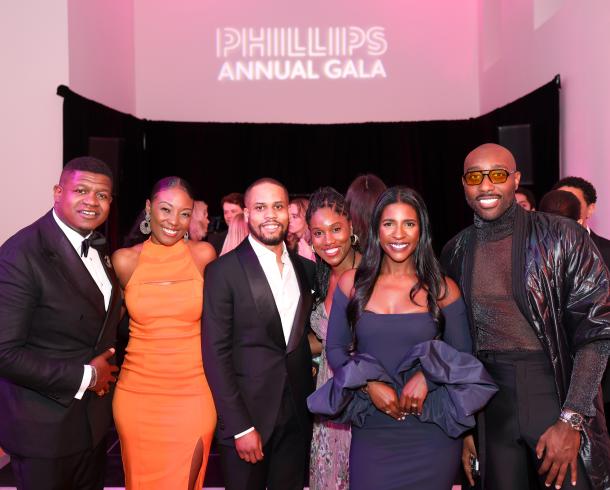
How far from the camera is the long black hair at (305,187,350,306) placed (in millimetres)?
3223

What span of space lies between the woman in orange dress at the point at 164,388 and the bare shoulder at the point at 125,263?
5cm

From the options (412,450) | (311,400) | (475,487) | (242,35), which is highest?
(242,35)

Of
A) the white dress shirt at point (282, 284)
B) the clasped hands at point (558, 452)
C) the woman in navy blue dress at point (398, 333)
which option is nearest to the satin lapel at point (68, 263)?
the white dress shirt at point (282, 284)

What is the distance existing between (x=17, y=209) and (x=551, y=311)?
545cm

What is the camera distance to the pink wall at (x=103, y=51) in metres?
6.84

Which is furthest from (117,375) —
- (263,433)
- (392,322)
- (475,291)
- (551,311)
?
(551,311)

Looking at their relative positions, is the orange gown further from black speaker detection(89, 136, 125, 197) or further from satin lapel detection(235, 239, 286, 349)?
black speaker detection(89, 136, 125, 197)

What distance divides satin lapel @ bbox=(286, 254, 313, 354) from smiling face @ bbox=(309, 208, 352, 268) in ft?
0.60

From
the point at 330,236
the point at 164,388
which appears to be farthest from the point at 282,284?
the point at 164,388

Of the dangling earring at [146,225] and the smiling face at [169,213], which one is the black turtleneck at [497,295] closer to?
the smiling face at [169,213]

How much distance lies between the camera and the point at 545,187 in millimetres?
6492

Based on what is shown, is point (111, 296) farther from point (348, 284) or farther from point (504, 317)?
point (504, 317)

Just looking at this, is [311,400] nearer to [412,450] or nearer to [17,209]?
[412,450]

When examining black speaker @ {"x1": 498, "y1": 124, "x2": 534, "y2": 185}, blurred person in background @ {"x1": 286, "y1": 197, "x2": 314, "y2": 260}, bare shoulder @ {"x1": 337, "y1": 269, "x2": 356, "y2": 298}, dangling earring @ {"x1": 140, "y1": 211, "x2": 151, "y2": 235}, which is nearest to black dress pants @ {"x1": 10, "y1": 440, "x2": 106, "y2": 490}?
dangling earring @ {"x1": 140, "y1": 211, "x2": 151, "y2": 235}
